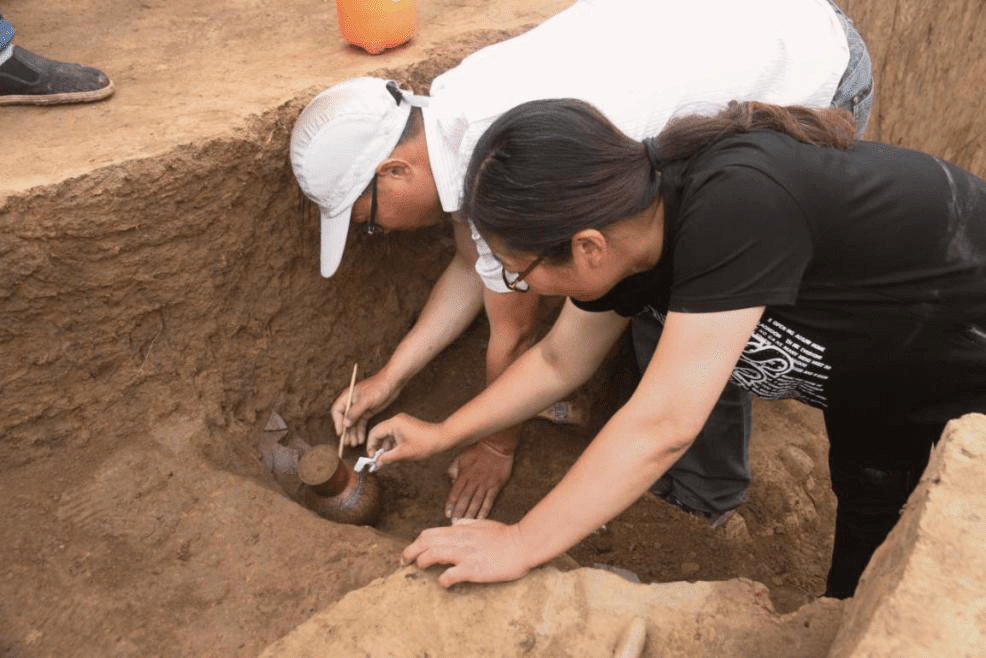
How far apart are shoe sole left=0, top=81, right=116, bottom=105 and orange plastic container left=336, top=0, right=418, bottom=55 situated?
0.78 m

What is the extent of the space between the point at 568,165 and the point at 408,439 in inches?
38.4

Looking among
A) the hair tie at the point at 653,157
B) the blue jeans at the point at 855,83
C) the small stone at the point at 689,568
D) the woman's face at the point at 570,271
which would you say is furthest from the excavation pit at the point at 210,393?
the blue jeans at the point at 855,83

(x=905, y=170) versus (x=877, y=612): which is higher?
(x=905, y=170)

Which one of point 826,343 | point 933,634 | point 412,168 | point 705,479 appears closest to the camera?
point 933,634

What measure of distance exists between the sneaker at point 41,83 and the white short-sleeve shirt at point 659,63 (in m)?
1.11

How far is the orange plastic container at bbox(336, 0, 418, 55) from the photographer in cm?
258

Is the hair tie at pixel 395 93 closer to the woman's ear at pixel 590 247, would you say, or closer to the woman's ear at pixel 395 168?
the woman's ear at pixel 395 168

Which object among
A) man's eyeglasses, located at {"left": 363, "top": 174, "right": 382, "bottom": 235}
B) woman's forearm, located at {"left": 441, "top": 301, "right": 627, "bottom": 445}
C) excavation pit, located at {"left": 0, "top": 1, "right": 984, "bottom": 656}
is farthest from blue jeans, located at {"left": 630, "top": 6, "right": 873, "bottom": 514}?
man's eyeglasses, located at {"left": 363, "top": 174, "right": 382, "bottom": 235}

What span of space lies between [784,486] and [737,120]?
1.85 meters

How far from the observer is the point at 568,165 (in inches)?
49.5

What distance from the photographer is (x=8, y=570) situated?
1812mm

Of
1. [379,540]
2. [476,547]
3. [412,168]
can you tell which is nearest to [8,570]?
[379,540]

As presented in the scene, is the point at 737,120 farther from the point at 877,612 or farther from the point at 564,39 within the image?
the point at 877,612

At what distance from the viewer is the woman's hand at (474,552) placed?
1490mm
